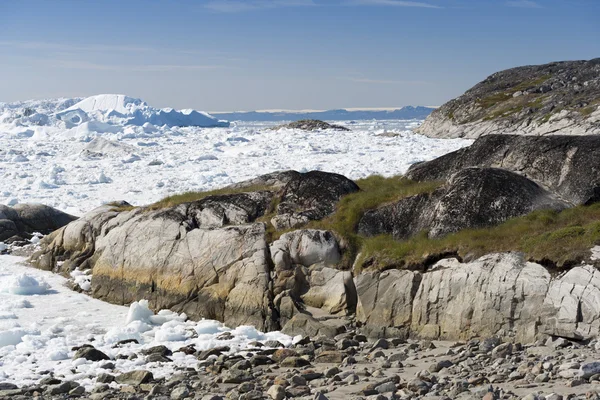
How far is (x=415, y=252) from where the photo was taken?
1482 centimetres

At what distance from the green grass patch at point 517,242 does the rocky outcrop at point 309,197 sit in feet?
6.68

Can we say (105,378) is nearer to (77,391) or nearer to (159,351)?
(77,391)

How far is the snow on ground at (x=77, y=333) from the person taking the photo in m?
12.6

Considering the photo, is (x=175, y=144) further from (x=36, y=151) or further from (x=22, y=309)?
(x=22, y=309)

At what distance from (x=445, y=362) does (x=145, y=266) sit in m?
9.25

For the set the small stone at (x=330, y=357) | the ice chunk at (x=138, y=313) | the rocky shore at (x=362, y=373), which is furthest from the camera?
the ice chunk at (x=138, y=313)

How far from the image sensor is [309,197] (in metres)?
18.1

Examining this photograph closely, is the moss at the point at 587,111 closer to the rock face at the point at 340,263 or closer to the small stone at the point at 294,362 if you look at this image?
the rock face at the point at 340,263

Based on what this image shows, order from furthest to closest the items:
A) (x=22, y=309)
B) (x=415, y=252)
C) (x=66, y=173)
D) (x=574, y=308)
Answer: (x=66, y=173) → (x=22, y=309) → (x=415, y=252) → (x=574, y=308)

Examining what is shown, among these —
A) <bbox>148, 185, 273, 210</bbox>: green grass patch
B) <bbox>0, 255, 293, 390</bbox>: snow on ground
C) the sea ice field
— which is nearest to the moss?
the sea ice field

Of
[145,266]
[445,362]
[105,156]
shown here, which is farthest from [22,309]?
[105,156]

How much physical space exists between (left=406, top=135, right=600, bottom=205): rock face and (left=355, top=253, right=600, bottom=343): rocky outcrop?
3562mm

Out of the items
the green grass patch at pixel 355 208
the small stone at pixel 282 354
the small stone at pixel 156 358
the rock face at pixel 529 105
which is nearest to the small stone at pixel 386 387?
the small stone at pixel 282 354

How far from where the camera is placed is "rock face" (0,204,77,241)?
25.0 metres
